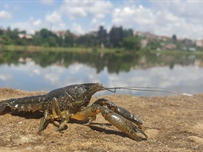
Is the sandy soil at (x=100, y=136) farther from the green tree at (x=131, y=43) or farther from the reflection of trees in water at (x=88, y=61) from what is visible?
the green tree at (x=131, y=43)

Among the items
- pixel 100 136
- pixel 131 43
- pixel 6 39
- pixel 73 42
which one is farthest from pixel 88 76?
pixel 131 43

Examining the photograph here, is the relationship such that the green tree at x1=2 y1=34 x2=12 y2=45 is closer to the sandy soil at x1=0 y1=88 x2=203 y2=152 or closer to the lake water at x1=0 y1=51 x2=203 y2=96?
the lake water at x1=0 y1=51 x2=203 y2=96

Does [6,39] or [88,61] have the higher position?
[6,39]

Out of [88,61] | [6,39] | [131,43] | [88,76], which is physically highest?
[6,39]

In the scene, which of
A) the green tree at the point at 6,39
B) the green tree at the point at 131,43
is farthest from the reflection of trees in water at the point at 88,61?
the green tree at the point at 131,43

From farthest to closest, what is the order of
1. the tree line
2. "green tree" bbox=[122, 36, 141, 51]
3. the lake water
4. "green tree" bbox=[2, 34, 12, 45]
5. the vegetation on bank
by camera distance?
"green tree" bbox=[122, 36, 141, 51], the tree line, the vegetation on bank, "green tree" bbox=[2, 34, 12, 45], the lake water

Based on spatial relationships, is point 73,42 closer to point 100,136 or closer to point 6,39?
point 6,39

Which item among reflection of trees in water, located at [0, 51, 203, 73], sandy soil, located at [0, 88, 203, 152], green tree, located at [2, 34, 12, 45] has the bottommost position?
reflection of trees in water, located at [0, 51, 203, 73]

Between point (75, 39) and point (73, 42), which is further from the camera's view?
point (75, 39)

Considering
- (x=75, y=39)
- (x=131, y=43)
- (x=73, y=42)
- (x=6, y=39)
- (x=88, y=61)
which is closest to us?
(x=88, y=61)

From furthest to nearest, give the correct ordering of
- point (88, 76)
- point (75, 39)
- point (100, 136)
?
point (75, 39) < point (88, 76) < point (100, 136)

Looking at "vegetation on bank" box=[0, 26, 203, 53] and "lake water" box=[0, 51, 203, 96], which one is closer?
"lake water" box=[0, 51, 203, 96]

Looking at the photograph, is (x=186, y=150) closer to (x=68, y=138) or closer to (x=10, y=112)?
(x=68, y=138)

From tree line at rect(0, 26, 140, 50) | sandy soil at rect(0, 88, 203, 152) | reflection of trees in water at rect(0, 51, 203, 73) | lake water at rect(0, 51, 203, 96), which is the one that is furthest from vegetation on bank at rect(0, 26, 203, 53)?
sandy soil at rect(0, 88, 203, 152)
